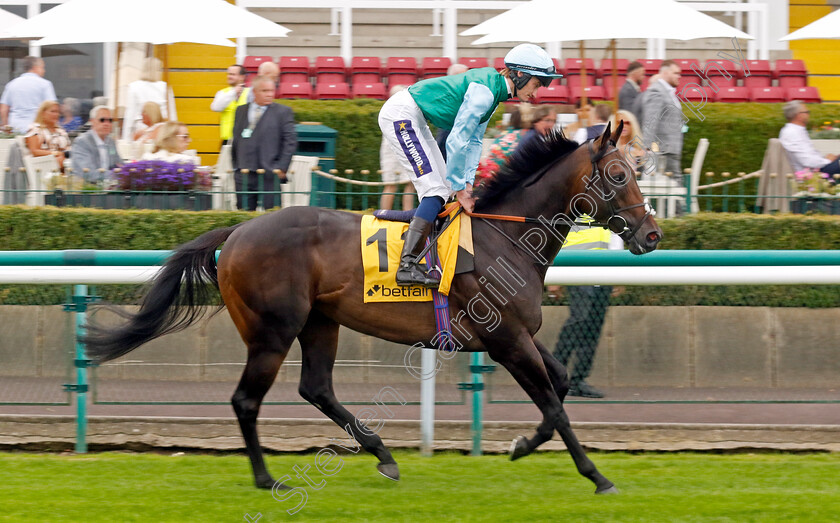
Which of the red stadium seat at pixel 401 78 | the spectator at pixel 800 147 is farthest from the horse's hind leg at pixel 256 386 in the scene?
the red stadium seat at pixel 401 78

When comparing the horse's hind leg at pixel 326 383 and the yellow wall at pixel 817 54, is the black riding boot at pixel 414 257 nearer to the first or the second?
the horse's hind leg at pixel 326 383

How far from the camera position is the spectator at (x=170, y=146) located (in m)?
8.41

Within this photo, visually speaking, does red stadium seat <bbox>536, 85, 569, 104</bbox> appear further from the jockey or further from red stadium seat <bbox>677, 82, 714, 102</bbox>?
the jockey

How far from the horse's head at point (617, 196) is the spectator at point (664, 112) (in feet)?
13.6

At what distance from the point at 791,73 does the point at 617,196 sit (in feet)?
30.1

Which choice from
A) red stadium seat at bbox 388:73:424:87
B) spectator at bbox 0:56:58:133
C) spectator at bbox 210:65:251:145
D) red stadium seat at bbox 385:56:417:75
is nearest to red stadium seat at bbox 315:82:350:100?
red stadium seat at bbox 388:73:424:87

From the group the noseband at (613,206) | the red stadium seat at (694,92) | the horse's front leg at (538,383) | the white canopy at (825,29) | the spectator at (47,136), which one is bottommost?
the horse's front leg at (538,383)

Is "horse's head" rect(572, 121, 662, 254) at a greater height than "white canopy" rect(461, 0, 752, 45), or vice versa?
"white canopy" rect(461, 0, 752, 45)

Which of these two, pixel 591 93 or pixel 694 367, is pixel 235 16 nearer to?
pixel 591 93

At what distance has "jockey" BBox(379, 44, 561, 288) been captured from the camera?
464 cm

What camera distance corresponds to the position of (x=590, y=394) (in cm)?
536

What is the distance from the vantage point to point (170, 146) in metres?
8.54

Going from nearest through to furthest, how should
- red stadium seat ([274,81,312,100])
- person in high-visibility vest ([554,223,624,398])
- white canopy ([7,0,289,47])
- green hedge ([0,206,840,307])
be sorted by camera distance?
person in high-visibility vest ([554,223,624,398]) < green hedge ([0,206,840,307]) < white canopy ([7,0,289,47]) < red stadium seat ([274,81,312,100])

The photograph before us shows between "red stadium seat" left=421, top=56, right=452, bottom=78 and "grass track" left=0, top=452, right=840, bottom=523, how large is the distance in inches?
300
